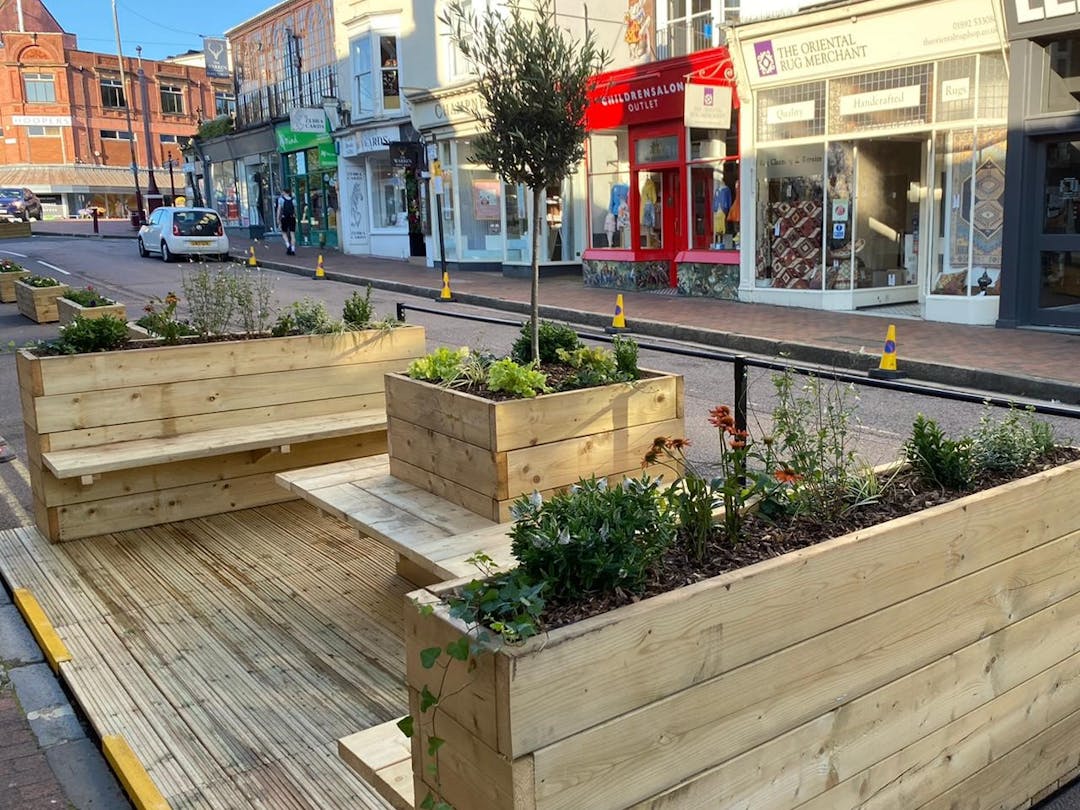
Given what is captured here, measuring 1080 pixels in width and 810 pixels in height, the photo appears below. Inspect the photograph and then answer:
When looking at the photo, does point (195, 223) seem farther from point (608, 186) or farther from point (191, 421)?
point (191, 421)

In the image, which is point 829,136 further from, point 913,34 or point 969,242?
point 969,242

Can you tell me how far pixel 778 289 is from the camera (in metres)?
17.2

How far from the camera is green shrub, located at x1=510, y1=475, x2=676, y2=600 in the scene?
7.97 ft

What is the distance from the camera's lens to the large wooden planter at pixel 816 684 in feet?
7.21

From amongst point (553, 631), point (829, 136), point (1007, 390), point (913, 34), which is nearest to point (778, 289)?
point (829, 136)

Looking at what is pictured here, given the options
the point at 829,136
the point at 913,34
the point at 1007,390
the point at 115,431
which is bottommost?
the point at 1007,390

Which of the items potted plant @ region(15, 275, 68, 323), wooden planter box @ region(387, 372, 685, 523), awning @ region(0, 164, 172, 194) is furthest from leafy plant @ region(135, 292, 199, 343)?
awning @ region(0, 164, 172, 194)

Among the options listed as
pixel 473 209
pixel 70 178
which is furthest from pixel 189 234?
pixel 70 178

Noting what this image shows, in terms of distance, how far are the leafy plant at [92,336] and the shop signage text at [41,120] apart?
66.3 metres

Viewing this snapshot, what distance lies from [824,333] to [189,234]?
20452mm

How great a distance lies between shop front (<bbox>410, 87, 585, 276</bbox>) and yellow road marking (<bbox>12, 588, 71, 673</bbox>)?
754 inches

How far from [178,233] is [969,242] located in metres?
21.6

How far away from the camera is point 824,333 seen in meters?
13.7

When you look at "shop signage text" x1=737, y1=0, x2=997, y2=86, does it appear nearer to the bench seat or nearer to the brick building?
the bench seat
